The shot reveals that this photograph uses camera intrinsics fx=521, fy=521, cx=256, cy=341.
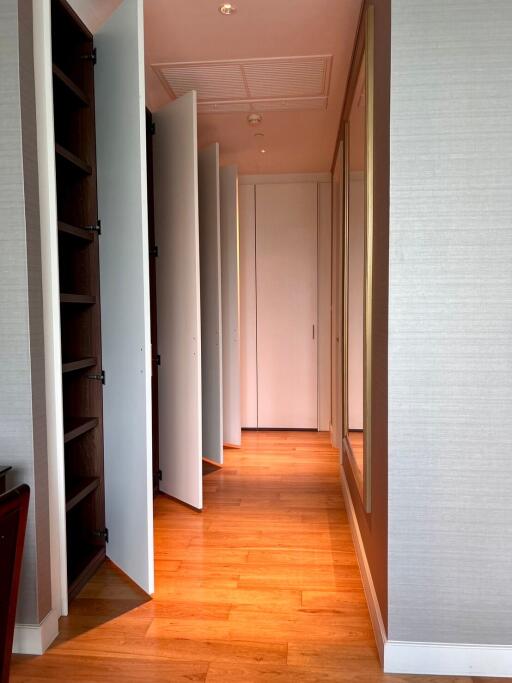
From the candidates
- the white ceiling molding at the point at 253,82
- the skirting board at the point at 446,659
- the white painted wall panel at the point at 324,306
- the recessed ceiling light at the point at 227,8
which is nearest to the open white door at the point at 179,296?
the white ceiling molding at the point at 253,82

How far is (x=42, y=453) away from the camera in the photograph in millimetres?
1927

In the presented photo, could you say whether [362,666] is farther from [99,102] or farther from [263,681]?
[99,102]

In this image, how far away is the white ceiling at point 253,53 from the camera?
244 cm

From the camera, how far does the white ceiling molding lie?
297 cm

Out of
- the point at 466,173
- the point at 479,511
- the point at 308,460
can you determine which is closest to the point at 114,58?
the point at 466,173

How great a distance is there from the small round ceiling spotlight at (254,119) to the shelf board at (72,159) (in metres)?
1.71

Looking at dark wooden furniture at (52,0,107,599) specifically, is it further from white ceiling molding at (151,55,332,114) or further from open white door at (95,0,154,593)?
white ceiling molding at (151,55,332,114)

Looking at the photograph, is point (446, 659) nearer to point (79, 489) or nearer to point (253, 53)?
point (79, 489)

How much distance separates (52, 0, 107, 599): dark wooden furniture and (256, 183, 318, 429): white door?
3160 mm

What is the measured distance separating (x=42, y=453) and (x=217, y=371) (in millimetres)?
2251

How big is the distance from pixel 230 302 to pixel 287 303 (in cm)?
99

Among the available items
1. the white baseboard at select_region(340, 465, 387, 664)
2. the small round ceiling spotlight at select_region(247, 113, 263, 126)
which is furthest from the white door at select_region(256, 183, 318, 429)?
the white baseboard at select_region(340, 465, 387, 664)

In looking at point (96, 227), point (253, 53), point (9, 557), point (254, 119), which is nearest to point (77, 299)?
point (96, 227)

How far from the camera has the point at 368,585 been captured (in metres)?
2.17
